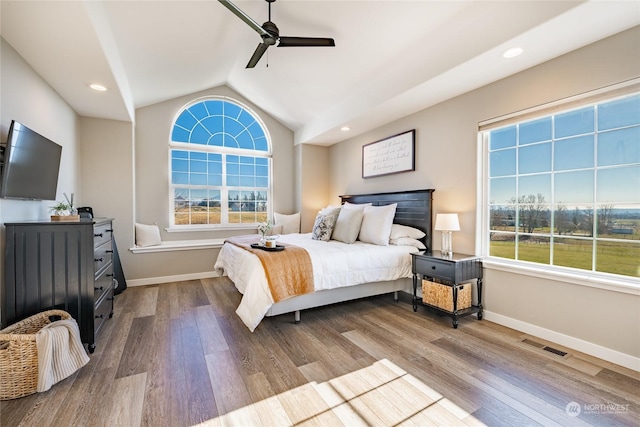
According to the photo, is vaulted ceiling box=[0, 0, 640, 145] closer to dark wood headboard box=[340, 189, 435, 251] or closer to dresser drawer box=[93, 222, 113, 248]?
dark wood headboard box=[340, 189, 435, 251]

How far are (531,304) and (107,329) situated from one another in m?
4.02

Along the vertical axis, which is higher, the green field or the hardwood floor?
the green field

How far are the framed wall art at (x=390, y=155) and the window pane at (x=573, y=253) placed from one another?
1.79 metres

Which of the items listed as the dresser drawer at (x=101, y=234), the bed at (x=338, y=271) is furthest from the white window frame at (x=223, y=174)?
the dresser drawer at (x=101, y=234)

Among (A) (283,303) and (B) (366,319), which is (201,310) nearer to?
(A) (283,303)

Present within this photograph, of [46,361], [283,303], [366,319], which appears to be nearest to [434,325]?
[366,319]

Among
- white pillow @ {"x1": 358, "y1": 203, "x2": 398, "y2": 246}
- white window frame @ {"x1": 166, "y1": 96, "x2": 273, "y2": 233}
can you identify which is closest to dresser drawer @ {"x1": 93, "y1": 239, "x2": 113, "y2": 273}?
white window frame @ {"x1": 166, "y1": 96, "x2": 273, "y2": 233}

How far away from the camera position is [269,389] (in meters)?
1.82

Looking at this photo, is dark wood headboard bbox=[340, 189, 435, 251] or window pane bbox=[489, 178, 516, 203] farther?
dark wood headboard bbox=[340, 189, 435, 251]

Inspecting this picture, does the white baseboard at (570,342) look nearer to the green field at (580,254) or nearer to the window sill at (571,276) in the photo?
the window sill at (571,276)

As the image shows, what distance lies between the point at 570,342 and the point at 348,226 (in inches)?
91.8

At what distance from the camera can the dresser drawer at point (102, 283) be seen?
2354mm

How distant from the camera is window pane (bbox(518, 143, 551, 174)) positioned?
A: 2.62 m

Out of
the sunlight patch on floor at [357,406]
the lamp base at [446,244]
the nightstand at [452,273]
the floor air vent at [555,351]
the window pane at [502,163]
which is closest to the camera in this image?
the sunlight patch on floor at [357,406]
